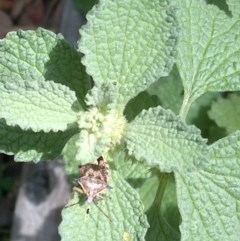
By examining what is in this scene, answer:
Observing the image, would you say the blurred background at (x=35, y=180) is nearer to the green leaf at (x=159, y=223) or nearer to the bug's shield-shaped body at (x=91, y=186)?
the green leaf at (x=159, y=223)

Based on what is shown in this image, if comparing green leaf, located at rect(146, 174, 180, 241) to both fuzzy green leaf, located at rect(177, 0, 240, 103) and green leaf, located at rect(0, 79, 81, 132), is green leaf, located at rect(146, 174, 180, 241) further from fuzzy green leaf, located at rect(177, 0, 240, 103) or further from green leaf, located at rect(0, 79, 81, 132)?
green leaf, located at rect(0, 79, 81, 132)

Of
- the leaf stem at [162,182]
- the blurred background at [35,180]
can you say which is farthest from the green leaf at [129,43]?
the blurred background at [35,180]

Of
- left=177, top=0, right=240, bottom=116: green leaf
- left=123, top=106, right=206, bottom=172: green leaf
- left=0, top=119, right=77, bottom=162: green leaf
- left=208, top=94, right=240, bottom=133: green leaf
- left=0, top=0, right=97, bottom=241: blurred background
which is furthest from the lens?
left=0, top=0, right=97, bottom=241: blurred background

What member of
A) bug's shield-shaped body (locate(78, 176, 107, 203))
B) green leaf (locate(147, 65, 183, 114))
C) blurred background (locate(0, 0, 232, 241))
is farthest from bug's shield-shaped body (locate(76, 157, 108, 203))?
blurred background (locate(0, 0, 232, 241))

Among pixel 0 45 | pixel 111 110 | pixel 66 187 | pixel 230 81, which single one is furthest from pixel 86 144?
pixel 66 187

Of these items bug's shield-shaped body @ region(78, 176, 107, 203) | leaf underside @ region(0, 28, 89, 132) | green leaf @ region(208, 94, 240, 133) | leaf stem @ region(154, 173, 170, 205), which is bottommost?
bug's shield-shaped body @ region(78, 176, 107, 203)

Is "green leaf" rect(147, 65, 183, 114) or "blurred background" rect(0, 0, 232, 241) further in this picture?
"blurred background" rect(0, 0, 232, 241)

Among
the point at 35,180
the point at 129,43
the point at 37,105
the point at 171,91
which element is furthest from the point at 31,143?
the point at 35,180

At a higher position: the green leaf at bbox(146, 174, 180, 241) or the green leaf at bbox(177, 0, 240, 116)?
the green leaf at bbox(177, 0, 240, 116)
